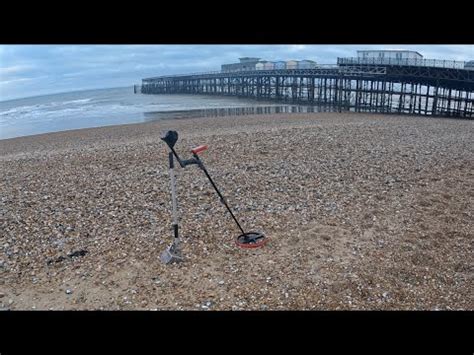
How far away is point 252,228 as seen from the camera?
582 centimetres

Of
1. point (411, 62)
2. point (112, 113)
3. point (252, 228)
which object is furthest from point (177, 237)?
point (112, 113)

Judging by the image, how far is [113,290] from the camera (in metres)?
4.27

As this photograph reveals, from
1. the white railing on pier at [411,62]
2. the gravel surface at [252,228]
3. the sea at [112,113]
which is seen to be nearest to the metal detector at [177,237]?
the gravel surface at [252,228]

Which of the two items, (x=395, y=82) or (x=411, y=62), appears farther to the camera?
(x=395, y=82)

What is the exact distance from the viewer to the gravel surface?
4082 millimetres

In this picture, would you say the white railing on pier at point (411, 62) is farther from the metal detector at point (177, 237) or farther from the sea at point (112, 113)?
the metal detector at point (177, 237)

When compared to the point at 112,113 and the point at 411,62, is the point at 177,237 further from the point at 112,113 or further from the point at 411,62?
the point at 112,113

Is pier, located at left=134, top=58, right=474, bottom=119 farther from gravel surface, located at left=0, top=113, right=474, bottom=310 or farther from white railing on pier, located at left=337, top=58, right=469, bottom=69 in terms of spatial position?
gravel surface, located at left=0, top=113, right=474, bottom=310

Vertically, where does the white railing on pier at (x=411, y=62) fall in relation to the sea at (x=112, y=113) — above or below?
above

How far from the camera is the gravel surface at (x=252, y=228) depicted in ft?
13.4
